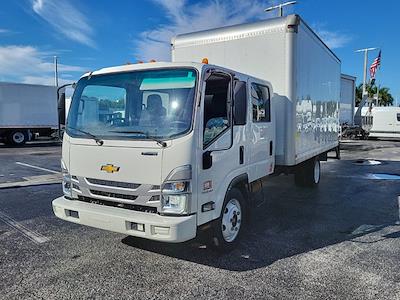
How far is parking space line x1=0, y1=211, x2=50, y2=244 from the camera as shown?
4992 millimetres

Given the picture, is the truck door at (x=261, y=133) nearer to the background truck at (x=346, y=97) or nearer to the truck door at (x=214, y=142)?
the truck door at (x=214, y=142)

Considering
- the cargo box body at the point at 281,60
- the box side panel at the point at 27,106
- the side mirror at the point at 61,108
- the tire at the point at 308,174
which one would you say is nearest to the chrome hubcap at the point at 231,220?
the cargo box body at the point at 281,60

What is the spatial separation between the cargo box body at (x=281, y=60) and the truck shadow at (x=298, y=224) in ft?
3.44

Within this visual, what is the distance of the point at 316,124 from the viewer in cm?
733

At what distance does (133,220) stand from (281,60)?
348 centimetres

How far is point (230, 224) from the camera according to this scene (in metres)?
4.50

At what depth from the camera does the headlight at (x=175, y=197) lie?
3.61 meters

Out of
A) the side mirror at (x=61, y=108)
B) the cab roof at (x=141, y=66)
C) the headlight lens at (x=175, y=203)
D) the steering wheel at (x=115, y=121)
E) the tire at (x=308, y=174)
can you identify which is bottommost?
the tire at (x=308, y=174)

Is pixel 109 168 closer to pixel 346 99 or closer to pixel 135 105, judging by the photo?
pixel 135 105

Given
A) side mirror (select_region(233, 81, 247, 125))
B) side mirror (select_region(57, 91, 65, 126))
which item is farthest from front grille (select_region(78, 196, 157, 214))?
side mirror (select_region(233, 81, 247, 125))

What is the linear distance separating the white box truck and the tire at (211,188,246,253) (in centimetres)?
1

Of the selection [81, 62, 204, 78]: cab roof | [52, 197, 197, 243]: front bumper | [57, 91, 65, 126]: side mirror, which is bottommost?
[52, 197, 197, 243]: front bumper

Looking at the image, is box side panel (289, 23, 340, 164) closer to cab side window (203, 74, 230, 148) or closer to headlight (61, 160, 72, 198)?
cab side window (203, 74, 230, 148)

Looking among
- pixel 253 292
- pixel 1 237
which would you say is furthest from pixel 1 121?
pixel 253 292
